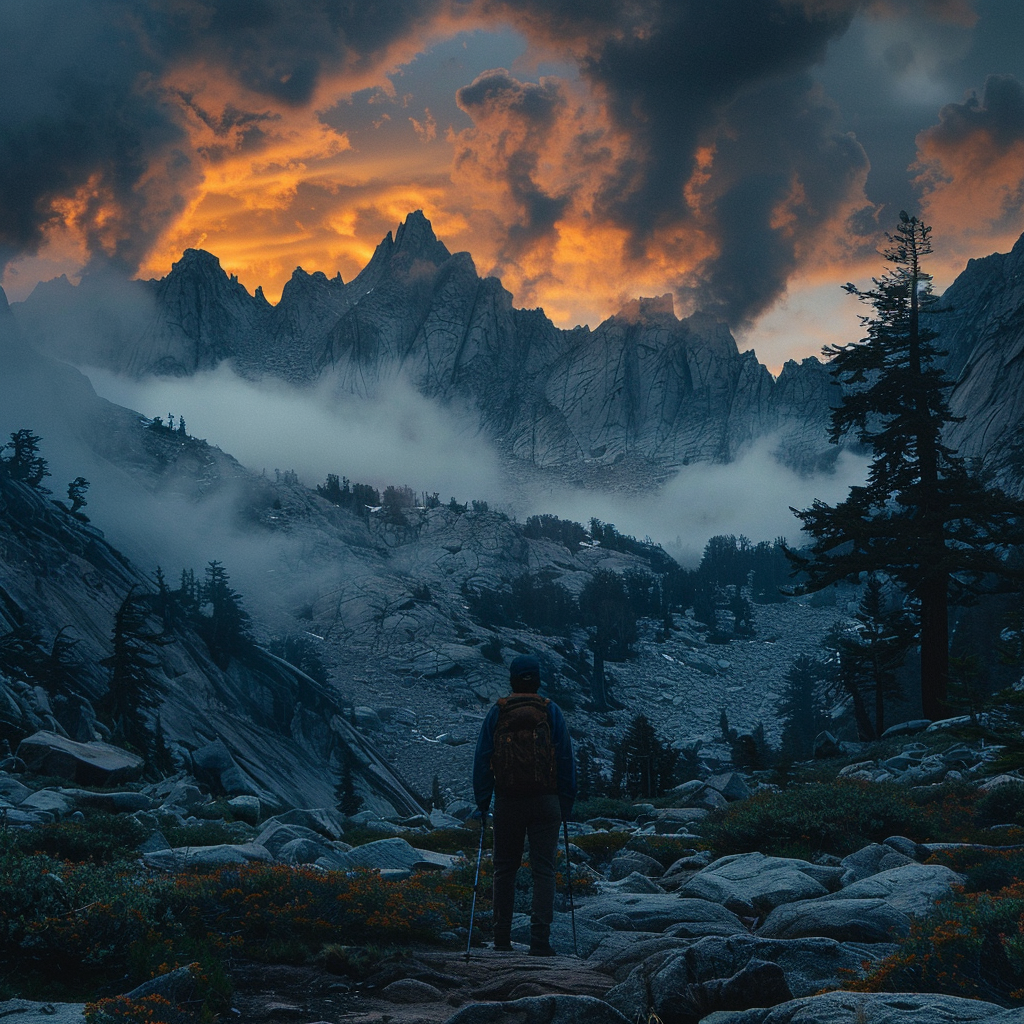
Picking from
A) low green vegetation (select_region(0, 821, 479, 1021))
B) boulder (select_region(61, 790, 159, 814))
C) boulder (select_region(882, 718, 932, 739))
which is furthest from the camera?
A: boulder (select_region(882, 718, 932, 739))

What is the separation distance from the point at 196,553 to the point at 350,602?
31.4 m

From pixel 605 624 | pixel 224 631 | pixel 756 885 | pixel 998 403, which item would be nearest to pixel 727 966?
pixel 756 885

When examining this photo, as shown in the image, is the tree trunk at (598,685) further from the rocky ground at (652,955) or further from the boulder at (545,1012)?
the boulder at (545,1012)

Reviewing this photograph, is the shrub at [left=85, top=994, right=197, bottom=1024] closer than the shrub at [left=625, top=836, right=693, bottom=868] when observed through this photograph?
Yes

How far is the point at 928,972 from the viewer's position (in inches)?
205

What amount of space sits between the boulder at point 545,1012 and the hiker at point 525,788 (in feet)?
8.98

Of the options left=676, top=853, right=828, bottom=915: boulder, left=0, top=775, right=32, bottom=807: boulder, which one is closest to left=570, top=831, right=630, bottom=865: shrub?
left=676, top=853, right=828, bottom=915: boulder

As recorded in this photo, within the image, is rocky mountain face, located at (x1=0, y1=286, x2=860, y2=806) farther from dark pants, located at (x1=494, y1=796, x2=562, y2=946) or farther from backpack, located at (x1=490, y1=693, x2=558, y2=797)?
backpack, located at (x1=490, y1=693, x2=558, y2=797)

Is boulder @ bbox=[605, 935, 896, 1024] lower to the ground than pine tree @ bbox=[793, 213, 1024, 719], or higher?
lower

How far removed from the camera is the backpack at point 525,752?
26.2 ft

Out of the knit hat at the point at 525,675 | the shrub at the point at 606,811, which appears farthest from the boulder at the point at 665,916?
the shrub at the point at 606,811

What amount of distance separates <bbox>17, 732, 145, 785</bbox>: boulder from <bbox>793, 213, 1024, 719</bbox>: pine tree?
69.9 feet

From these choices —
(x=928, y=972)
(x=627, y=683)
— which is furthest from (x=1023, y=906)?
(x=627, y=683)

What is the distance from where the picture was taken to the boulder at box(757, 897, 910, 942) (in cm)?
707
